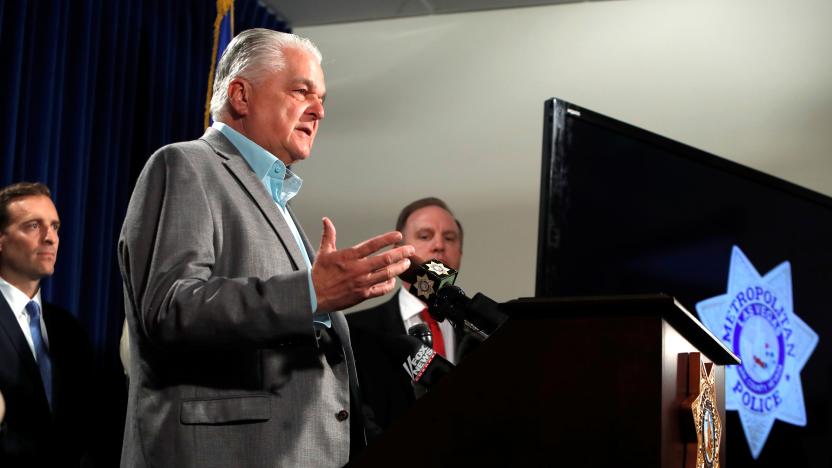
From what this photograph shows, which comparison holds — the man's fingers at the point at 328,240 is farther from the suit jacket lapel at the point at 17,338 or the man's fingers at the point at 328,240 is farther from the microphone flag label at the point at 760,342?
the microphone flag label at the point at 760,342

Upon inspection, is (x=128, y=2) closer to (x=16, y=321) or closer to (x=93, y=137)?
(x=93, y=137)

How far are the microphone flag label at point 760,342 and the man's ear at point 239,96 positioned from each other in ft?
7.74

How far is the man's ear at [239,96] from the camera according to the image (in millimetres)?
1618

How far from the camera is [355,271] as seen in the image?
3.77 ft

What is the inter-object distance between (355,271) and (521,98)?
3.80 meters

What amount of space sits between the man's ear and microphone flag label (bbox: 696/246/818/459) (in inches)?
92.9

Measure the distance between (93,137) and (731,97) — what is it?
2998 mm

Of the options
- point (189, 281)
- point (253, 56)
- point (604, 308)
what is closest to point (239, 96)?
point (253, 56)

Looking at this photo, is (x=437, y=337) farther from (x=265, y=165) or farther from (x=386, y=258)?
(x=386, y=258)

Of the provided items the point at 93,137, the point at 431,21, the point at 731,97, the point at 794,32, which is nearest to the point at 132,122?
the point at 93,137

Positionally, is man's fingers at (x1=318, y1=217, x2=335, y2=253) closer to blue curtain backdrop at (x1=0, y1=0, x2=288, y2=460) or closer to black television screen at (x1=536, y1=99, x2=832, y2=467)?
black television screen at (x1=536, y1=99, x2=832, y2=467)

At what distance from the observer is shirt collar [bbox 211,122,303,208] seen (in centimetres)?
154

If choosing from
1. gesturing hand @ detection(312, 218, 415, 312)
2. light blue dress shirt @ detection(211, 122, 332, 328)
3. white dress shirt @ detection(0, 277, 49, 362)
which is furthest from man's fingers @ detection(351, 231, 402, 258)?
white dress shirt @ detection(0, 277, 49, 362)

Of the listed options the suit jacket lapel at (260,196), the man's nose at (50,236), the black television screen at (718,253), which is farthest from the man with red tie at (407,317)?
the suit jacket lapel at (260,196)
